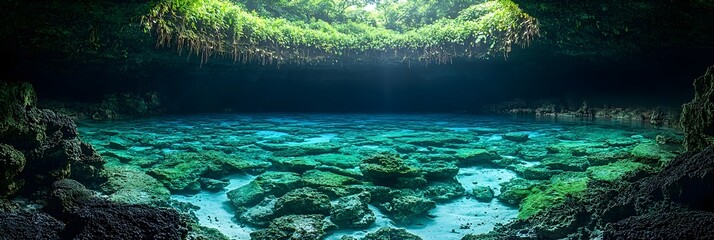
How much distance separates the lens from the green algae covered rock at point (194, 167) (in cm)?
490

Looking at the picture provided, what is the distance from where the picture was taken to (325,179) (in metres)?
4.93

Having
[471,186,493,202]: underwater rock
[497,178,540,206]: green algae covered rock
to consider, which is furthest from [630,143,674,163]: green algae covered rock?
[471,186,493,202]: underwater rock

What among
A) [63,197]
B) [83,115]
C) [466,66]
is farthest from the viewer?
[466,66]

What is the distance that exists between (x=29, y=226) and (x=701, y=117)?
5686 mm

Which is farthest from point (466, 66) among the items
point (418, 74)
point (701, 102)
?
point (701, 102)

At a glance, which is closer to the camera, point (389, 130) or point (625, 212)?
point (625, 212)

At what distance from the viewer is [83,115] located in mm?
12047

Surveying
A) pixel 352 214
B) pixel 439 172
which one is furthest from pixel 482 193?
pixel 352 214

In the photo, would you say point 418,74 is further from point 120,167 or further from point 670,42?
point 120,167

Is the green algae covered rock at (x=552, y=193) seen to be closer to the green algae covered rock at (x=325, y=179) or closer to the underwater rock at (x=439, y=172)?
the underwater rock at (x=439, y=172)

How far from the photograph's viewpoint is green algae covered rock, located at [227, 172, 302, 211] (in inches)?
172

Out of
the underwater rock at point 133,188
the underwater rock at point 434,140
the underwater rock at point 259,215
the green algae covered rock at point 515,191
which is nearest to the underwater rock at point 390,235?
the underwater rock at point 259,215

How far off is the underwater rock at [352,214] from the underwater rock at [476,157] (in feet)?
7.22

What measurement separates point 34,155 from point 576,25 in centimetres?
799
